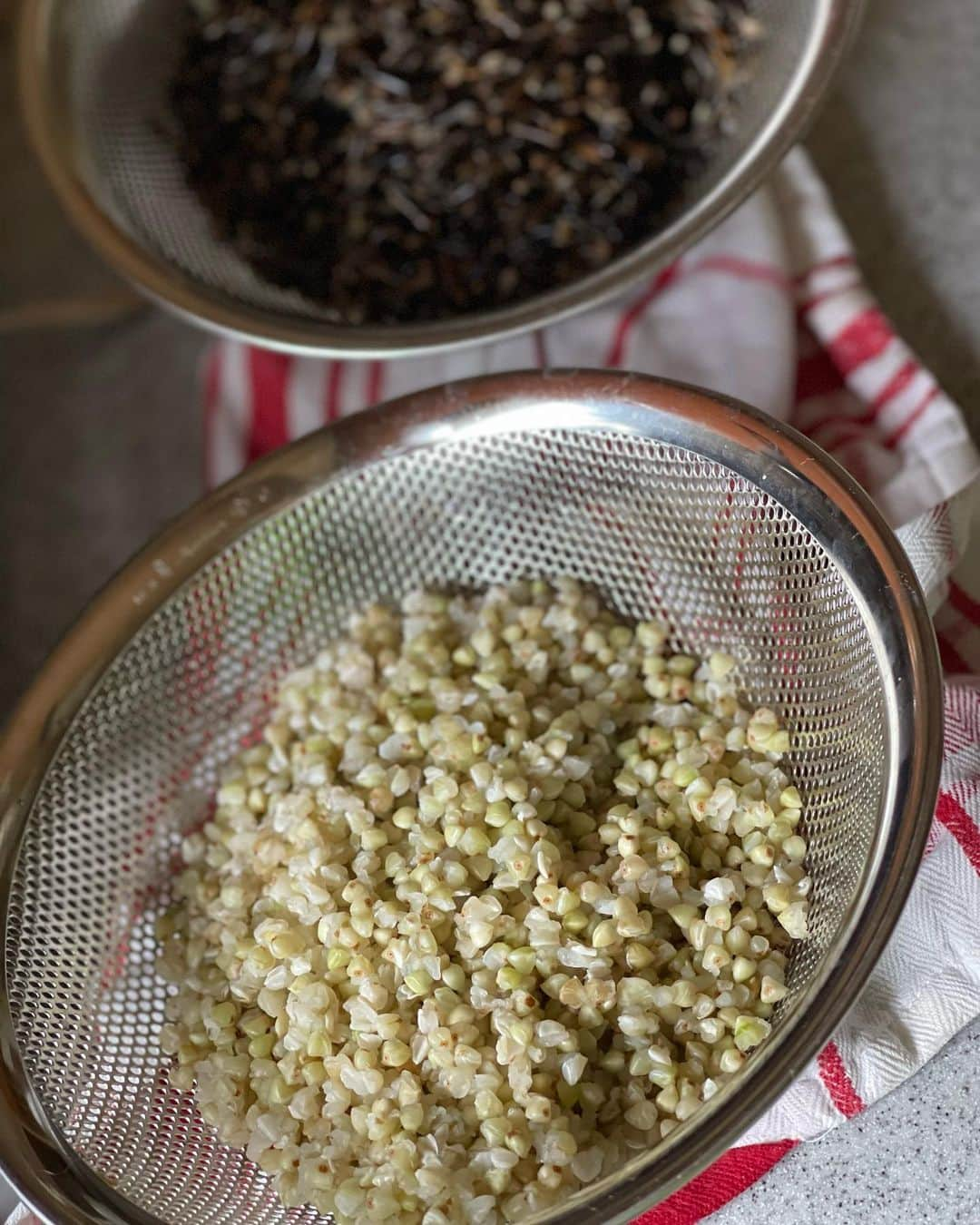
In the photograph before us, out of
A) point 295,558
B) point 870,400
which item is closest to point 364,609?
point 295,558

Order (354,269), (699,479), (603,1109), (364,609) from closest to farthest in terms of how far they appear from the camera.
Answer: (603,1109) → (699,479) → (364,609) → (354,269)

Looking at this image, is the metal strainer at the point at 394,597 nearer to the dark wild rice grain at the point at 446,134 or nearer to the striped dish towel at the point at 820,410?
the striped dish towel at the point at 820,410

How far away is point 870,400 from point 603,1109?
0.54 meters

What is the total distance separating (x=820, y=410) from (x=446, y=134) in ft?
1.18

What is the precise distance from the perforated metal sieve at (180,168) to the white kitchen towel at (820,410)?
0.09m

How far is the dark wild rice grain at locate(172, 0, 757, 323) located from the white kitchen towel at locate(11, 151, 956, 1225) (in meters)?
0.07

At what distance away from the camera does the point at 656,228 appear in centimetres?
87

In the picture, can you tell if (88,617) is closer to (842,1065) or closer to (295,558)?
(295,558)

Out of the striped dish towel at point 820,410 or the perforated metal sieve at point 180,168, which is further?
the perforated metal sieve at point 180,168

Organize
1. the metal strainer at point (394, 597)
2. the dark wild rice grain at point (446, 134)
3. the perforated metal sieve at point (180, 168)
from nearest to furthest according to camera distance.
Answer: the metal strainer at point (394, 597) < the perforated metal sieve at point (180, 168) < the dark wild rice grain at point (446, 134)

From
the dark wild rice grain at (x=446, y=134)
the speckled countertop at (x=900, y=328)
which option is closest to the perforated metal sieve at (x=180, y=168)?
the dark wild rice grain at (x=446, y=134)

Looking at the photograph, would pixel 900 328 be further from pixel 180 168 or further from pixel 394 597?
pixel 180 168

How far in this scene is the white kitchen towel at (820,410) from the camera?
575 mm

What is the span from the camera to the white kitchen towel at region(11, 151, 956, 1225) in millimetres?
575
